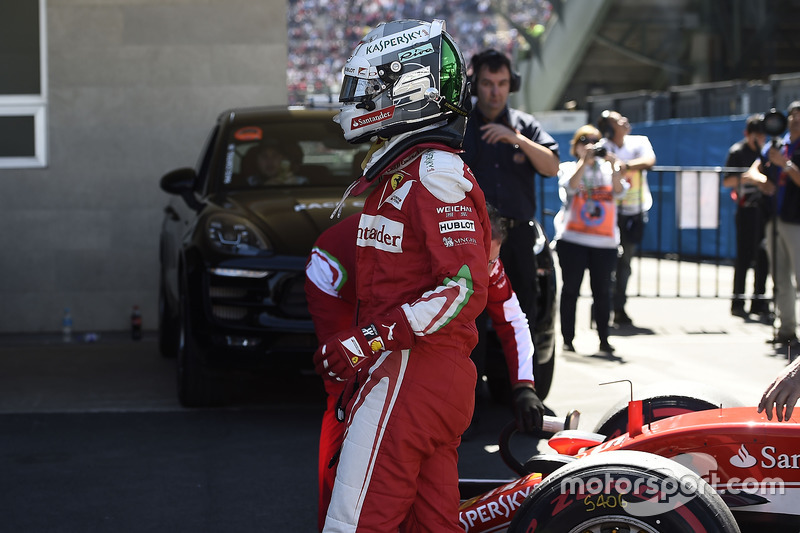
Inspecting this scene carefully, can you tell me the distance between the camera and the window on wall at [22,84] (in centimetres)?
954

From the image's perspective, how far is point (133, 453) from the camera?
19.0 feet

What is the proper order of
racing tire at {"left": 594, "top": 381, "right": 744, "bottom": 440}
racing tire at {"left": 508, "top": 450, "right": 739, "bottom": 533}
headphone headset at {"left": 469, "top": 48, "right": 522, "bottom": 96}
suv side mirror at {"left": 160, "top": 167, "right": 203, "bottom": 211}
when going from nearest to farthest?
racing tire at {"left": 508, "top": 450, "right": 739, "bottom": 533}
racing tire at {"left": 594, "top": 381, "right": 744, "bottom": 440}
headphone headset at {"left": 469, "top": 48, "right": 522, "bottom": 96}
suv side mirror at {"left": 160, "top": 167, "right": 203, "bottom": 211}

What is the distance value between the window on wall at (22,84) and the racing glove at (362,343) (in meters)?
7.35

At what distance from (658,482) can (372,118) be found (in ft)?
3.96

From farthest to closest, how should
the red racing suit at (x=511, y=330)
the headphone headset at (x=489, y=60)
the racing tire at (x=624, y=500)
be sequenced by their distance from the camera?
the headphone headset at (x=489, y=60) → the red racing suit at (x=511, y=330) → the racing tire at (x=624, y=500)

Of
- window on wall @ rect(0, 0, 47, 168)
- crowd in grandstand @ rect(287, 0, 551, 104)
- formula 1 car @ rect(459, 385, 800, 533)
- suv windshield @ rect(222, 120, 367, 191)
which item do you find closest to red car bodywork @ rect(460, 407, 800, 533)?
formula 1 car @ rect(459, 385, 800, 533)

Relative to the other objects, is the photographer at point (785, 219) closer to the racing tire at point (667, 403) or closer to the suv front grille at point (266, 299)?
the suv front grille at point (266, 299)

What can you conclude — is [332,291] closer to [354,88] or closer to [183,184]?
[354,88]

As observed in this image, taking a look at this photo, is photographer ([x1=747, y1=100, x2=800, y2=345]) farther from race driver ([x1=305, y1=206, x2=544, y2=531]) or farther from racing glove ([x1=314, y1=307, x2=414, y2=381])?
racing glove ([x1=314, y1=307, x2=414, y2=381])

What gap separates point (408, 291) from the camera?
302 cm

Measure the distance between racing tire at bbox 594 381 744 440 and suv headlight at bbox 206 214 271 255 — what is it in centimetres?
272

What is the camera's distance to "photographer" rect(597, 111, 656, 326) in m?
9.99

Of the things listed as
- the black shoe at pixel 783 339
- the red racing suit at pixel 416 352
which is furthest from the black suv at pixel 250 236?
the black shoe at pixel 783 339

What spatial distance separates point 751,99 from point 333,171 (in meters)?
11.4
